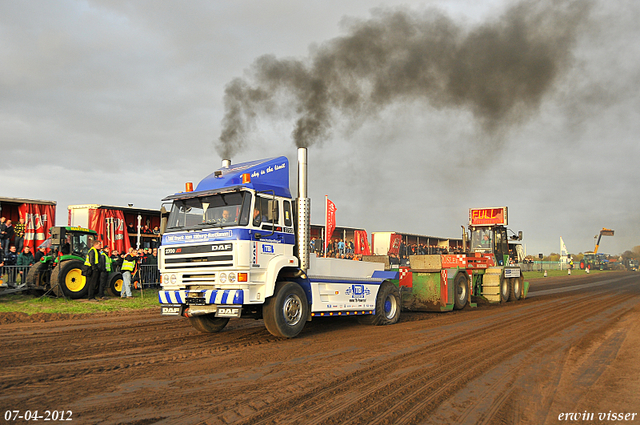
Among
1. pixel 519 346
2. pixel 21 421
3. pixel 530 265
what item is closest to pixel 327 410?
pixel 21 421

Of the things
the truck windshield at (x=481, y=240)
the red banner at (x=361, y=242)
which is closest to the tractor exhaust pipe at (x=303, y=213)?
the truck windshield at (x=481, y=240)

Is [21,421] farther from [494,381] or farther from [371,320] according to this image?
[371,320]

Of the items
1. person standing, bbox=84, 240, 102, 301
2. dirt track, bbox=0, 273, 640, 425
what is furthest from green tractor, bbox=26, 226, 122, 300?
dirt track, bbox=0, 273, 640, 425

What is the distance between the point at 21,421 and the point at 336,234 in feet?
90.3

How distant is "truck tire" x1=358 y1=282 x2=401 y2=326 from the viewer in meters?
11.0

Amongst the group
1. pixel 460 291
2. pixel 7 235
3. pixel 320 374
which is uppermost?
pixel 7 235

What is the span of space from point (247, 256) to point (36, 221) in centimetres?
1426

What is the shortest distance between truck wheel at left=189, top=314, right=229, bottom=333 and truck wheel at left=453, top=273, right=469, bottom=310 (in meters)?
7.79

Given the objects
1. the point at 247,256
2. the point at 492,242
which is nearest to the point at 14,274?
the point at 247,256

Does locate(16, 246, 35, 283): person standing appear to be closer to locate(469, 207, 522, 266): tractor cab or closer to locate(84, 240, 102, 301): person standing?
locate(84, 240, 102, 301): person standing

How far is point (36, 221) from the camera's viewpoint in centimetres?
1817

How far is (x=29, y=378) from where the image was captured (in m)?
5.56

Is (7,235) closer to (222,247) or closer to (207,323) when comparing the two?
(207,323)

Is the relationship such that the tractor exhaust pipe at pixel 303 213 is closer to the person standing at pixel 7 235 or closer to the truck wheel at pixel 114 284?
the truck wheel at pixel 114 284
